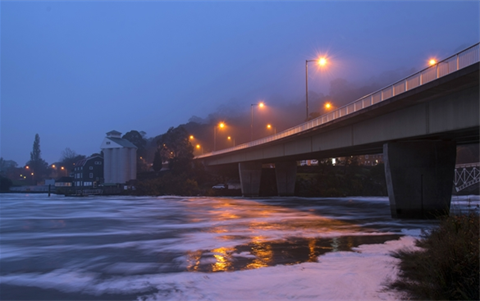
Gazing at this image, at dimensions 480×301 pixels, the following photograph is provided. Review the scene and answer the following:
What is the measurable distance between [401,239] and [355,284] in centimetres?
994

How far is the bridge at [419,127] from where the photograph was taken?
2384cm

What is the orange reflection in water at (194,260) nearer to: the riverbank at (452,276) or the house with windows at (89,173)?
the riverbank at (452,276)

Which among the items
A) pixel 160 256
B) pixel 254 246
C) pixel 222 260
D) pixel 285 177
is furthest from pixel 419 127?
pixel 285 177

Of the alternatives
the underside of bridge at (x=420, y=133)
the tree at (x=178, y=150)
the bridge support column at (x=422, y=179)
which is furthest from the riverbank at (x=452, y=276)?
the tree at (x=178, y=150)

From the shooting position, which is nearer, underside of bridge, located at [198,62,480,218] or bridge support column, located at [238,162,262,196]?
underside of bridge, located at [198,62,480,218]

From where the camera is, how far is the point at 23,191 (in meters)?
113

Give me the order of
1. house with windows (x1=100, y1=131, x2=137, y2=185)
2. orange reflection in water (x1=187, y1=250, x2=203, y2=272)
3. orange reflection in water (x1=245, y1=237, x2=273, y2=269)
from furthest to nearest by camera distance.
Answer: house with windows (x1=100, y1=131, x2=137, y2=185) < orange reflection in water (x1=245, y1=237, x2=273, y2=269) < orange reflection in water (x1=187, y1=250, x2=203, y2=272)

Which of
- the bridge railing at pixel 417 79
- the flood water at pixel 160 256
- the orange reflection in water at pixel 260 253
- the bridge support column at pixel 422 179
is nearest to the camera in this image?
the flood water at pixel 160 256

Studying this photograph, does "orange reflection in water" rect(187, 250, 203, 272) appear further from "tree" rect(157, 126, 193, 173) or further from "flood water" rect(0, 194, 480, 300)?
"tree" rect(157, 126, 193, 173)

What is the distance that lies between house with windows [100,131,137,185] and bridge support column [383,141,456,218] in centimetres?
9302

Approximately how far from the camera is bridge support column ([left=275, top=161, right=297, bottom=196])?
80625mm

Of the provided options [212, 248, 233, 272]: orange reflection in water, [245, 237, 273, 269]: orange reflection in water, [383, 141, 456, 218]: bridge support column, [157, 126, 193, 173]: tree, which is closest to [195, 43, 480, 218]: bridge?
[383, 141, 456, 218]: bridge support column

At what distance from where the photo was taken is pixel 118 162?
115 meters

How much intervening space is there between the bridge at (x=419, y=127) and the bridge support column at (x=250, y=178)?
38385 millimetres
